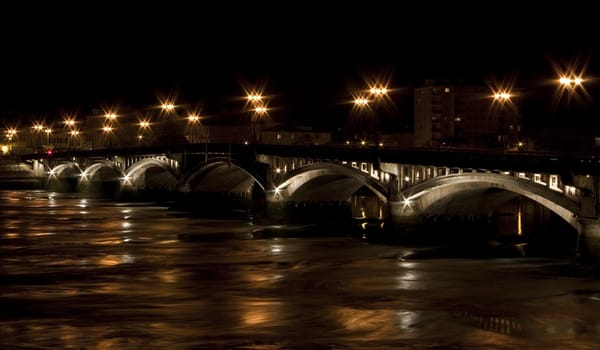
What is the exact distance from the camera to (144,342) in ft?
95.6

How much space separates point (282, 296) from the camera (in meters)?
38.3

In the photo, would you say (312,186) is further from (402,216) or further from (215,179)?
(215,179)

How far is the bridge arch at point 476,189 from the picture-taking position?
47125 mm

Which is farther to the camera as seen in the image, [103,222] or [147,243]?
[103,222]

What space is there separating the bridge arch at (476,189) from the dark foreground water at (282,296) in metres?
2.74

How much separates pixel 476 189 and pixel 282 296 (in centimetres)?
2314

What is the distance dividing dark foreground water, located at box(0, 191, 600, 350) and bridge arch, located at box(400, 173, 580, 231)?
9.00 feet

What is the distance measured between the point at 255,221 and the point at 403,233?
19.9 metres

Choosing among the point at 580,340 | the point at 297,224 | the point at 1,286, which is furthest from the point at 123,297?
the point at 297,224

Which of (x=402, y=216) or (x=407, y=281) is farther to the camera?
(x=402, y=216)

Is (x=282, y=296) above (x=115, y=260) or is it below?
below

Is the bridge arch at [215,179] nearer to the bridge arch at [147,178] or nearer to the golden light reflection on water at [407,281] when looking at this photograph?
the bridge arch at [147,178]

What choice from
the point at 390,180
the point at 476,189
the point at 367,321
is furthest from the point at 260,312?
the point at 390,180

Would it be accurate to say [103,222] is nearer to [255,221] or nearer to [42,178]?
[255,221]
